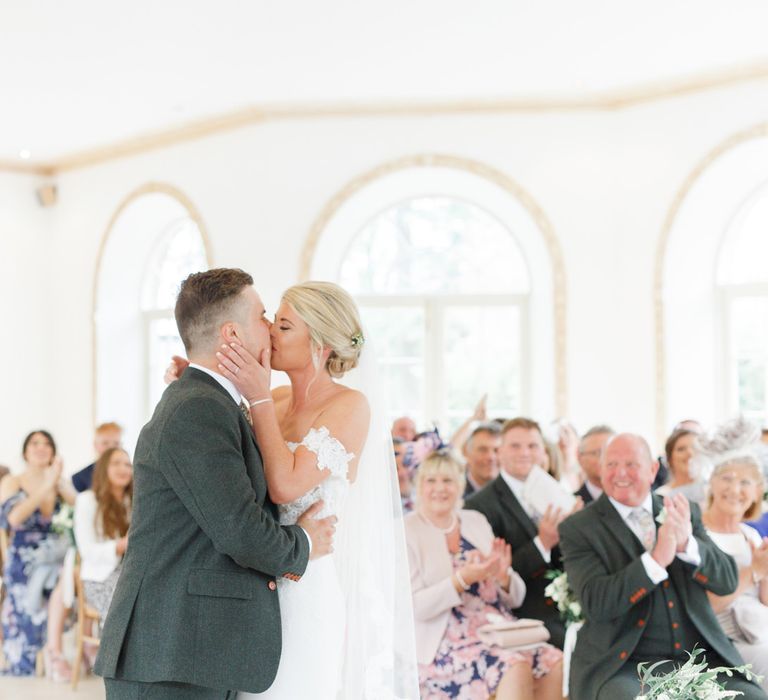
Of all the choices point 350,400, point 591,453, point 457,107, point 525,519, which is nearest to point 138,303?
point 457,107

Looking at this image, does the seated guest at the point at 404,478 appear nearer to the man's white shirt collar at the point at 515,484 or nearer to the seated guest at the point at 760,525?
the man's white shirt collar at the point at 515,484

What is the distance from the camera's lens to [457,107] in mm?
9141

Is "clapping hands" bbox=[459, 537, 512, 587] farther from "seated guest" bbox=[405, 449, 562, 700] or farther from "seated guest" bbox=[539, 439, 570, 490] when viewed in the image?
"seated guest" bbox=[539, 439, 570, 490]

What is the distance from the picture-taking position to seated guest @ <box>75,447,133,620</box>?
6476mm

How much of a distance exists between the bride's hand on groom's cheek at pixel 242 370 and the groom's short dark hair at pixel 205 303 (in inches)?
2.6

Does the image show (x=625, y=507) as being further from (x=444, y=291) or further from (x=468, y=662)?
(x=444, y=291)

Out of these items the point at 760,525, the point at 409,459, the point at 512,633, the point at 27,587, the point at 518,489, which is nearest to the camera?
the point at 512,633

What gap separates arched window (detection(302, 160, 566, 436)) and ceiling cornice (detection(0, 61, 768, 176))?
668mm

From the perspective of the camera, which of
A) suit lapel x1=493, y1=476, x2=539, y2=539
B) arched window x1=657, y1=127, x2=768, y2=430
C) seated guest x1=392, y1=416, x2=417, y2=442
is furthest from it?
arched window x1=657, y1=127, x2=768, y2=430

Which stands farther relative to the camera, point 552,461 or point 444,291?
point 444,291

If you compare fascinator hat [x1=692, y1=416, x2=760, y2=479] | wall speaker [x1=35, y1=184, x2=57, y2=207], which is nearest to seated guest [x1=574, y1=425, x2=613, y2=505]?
fascinator hat [x1=692, y1=416, x2=760, y2=479]

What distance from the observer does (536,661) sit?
4980 mm

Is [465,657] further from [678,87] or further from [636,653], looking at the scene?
[678,87]

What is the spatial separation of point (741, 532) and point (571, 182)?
4531 mm
